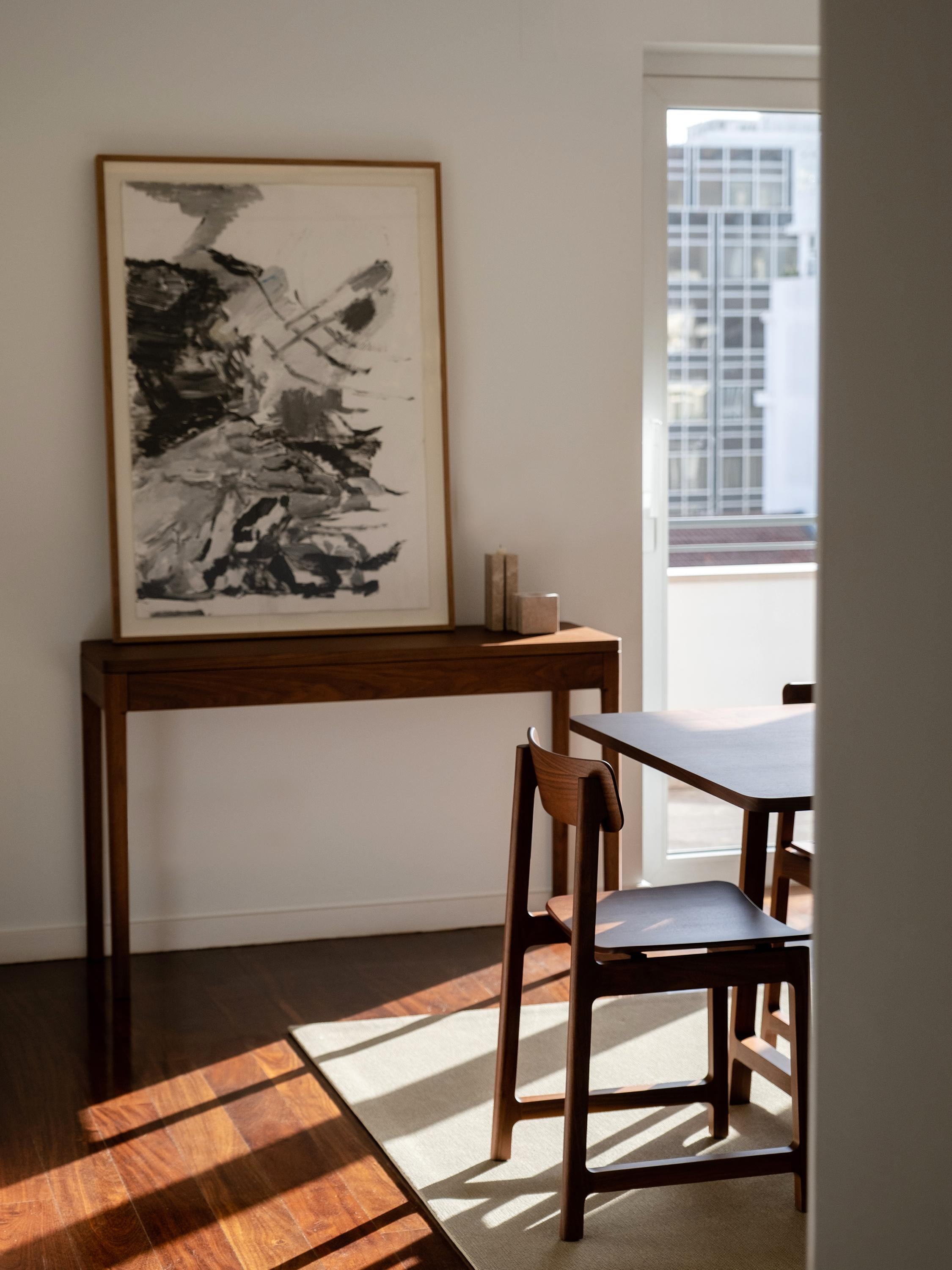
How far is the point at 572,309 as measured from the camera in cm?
396

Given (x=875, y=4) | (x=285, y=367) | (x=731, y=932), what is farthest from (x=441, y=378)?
(x=875, y=4)

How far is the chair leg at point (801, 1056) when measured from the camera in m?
2.16

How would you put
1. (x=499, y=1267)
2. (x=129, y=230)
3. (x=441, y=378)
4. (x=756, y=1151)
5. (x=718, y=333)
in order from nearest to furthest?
1. (x=499, y=1267)
2. (x=756, y=1151)
3. (x=129, y=230)
4. (x=441, y=378)
5. (x=718, y=333)

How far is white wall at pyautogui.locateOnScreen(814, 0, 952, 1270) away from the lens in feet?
2.78

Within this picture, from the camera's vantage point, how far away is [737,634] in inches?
172

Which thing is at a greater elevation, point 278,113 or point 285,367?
point 278,113

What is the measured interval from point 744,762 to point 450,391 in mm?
1949

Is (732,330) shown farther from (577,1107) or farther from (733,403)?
(577,1107)

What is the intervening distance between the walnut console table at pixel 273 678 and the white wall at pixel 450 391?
15 cm

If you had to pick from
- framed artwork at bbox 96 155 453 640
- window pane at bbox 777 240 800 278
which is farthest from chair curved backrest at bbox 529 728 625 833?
window pane at bbox 777 240 800 278

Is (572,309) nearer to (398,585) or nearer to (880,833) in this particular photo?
(398,585)

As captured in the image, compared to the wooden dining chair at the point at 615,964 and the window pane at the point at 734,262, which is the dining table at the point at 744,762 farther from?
the window pane at the point at 734,262

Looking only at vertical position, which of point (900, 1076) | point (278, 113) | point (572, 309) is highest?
point (278, 113)

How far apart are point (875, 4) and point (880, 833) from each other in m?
0.53
